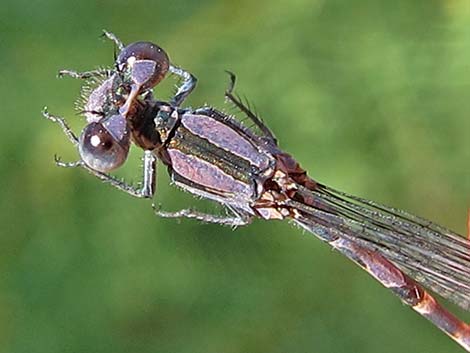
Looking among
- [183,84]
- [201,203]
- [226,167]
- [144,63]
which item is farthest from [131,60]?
[201,203]

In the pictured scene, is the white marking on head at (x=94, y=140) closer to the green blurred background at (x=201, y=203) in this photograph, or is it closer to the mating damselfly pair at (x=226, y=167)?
the mating damselfly pair at (x=226, y=167)

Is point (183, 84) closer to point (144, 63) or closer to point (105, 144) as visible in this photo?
point (144, 63)

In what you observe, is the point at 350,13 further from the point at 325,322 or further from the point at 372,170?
the point at 325,322

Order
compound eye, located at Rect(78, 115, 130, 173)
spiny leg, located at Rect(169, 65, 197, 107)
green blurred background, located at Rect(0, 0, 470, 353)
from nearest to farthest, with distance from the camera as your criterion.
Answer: compound eye, located at Rect(78, 115, 130, 173)
spiny leg, located at Rect(169, 65, 197, 107)
green blurred background, located at Rect(0, 0, 470, 353)

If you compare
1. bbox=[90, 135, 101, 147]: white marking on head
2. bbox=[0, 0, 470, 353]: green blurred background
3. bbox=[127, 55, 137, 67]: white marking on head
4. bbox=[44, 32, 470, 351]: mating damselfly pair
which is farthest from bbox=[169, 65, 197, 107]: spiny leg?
bbox=[0, 0, 470, 353]: green blurred background

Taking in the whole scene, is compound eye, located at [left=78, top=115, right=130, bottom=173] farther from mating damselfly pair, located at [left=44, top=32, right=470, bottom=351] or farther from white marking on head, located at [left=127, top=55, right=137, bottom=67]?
white marking on head, located at [left=127, top=55, right=137, bottom=67]

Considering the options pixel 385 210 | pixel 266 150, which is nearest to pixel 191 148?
pixel 266 150

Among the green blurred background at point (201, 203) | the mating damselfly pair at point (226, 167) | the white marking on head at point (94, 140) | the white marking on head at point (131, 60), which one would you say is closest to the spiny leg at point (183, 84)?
the mating damselfly pair at point (226, 167)
